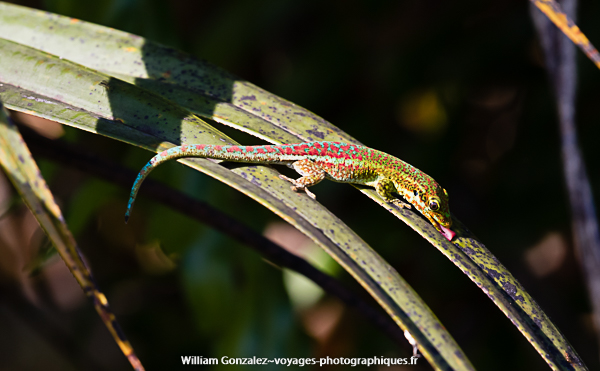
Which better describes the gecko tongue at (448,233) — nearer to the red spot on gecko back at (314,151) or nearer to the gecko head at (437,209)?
the gecko head at (437,209)

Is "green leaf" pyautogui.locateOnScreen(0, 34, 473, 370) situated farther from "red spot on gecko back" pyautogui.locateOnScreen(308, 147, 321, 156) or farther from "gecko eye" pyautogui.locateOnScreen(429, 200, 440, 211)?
"gecko eye" pyautogui.locateOnScreen(429, 200, 440, 211)

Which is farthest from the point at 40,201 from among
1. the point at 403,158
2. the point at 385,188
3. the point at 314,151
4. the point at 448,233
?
the point at 403,158

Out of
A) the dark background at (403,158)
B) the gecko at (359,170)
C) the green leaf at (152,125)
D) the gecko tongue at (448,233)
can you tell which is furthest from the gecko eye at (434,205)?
the dark background at (403,158)

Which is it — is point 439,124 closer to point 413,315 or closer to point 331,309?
point 331,309

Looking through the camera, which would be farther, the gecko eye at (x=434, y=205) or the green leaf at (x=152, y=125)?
the gecko eye at (x=434, y=205)

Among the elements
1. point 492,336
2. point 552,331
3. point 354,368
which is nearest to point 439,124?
point 492,336

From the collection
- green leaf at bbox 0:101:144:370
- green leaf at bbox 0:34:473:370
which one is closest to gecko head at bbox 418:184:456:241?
green leaf at bbox 0:34:473:370
